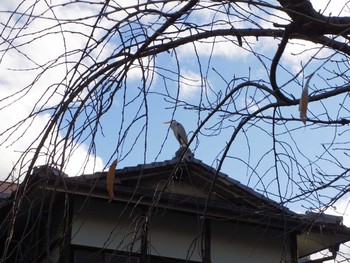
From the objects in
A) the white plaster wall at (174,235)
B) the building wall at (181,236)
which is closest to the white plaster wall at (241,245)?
the building wall at (181,236)

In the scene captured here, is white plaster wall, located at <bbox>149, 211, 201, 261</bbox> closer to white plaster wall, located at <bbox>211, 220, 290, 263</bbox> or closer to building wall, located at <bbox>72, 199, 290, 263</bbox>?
building wall, located at <bbox>72, 199, 290, 263</bbox>

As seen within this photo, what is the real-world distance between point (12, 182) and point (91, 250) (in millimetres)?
7295

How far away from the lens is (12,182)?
3.17m

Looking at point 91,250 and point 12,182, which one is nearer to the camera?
point 12,182

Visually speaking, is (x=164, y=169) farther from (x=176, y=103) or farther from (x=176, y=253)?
(x=176, y=103)

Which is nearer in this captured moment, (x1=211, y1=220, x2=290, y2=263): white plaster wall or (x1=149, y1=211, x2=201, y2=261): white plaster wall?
(x1=149, y1=211, x2=201, y2=261): white plaster wall

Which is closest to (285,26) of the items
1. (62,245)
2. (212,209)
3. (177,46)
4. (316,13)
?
(316,13)

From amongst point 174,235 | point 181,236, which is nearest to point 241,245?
point 181,236

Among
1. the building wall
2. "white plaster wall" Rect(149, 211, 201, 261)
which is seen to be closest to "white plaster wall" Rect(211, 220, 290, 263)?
→ the building wall

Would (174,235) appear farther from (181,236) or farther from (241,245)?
(241,245)

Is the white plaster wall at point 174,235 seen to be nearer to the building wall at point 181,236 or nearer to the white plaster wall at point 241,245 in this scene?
the building wall at point 181,236

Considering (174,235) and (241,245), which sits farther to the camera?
(241,245)

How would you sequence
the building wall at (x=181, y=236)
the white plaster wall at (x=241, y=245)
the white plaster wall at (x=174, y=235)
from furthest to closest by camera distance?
the white plaster wall at (x=241, y=245) → the white plaster wall at (x=174, y=235) → the building wall at (x=181, y=236)

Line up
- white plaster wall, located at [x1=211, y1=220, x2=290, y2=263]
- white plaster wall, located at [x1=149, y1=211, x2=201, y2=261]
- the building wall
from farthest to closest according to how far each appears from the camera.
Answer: white plaster wall, located at [x1=211, y1=220, x2=290, y2=263] < white plaster wall, located at [x1=149, y1=211, x2=201, y2=261] < the building wall
